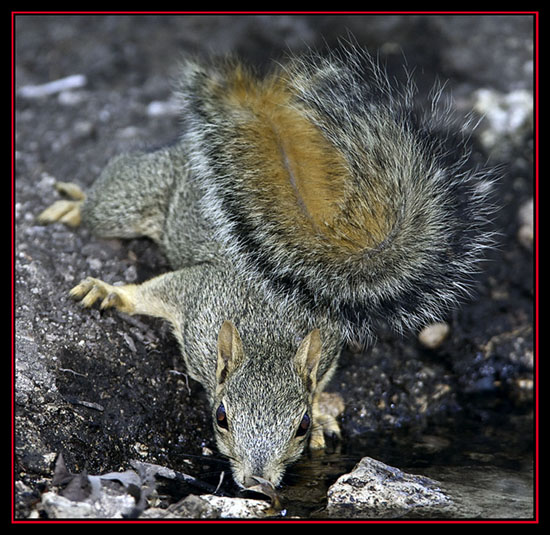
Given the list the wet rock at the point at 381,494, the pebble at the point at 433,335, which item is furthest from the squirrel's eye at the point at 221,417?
the pebble at the point at 433,335

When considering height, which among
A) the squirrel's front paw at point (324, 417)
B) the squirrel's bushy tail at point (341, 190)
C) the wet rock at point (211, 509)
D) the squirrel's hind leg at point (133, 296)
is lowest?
the wet rock at point (211, 509)

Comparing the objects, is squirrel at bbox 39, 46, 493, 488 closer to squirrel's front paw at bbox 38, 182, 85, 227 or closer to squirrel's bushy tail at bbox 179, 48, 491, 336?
squirrel's bushy tail at bbox 179, 48, 491, 336

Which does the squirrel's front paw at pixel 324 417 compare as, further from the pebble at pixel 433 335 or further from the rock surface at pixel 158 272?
the pebble at pixel 433 335

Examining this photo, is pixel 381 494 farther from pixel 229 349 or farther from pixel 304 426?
pixel 229 349

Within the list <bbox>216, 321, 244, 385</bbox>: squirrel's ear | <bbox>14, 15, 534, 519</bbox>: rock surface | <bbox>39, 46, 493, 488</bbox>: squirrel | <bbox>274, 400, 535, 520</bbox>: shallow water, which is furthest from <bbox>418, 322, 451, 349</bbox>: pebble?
<bbox>216, 321, 244, 385</bbox>: squirrel's ear

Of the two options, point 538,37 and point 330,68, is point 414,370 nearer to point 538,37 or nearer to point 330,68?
point 330,68

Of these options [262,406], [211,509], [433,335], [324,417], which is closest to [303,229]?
[262,406]

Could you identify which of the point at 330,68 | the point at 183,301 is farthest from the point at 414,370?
the point at 330,68
